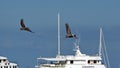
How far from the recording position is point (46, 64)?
11181cm

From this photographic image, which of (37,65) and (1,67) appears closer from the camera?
(37,65)

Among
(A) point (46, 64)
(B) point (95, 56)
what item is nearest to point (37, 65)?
(A) point (46, 64)

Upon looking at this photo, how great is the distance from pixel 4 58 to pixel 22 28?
1532cm

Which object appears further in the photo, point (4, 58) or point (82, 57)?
point (4, 58)

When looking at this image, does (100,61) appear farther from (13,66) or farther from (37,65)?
(13,66)

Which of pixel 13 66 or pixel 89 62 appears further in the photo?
pixel 13 66

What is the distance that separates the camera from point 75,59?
11056 cm

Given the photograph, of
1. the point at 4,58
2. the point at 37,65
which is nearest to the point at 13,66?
the point at 4,58

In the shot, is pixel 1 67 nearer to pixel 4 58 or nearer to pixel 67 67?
pixel 4 58

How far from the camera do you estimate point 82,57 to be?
364 ft

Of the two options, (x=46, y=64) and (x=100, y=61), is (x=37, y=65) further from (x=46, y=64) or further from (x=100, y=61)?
(x=100, y=61)

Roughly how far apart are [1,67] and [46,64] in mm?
14791

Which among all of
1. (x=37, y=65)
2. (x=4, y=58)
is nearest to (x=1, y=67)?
(x=4, y=58)

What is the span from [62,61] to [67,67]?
157 cm
